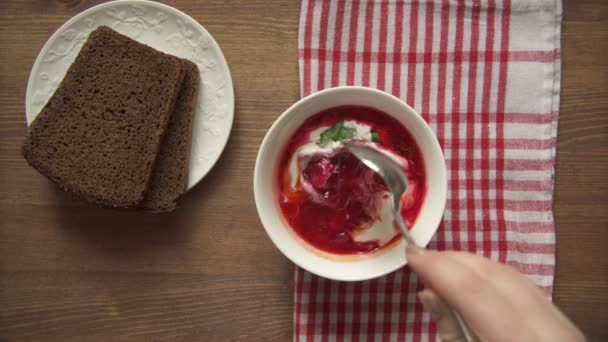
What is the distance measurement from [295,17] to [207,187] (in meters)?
0.60

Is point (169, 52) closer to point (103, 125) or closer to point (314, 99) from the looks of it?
point (103, 125)

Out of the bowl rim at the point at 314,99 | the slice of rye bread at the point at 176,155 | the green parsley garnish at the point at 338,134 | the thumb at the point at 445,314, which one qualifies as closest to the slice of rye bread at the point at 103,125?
the slice of rye bread at the point at 176,155

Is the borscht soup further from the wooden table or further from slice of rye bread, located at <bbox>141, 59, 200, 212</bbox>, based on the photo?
slice of rye bread, located at <bbox>141, 59, 200, 212</bbox>

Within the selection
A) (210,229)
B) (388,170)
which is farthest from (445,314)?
(210,229)

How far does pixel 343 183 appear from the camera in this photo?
1331mm

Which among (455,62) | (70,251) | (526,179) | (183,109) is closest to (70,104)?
(183,109)

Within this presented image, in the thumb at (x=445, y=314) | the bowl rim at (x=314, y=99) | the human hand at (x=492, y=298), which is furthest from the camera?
the bowl rim at (x=314, y=99)

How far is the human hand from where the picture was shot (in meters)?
1.02

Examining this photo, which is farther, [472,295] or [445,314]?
[445,314]

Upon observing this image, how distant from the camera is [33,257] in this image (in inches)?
62.2

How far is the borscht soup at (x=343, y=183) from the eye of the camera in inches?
52.2

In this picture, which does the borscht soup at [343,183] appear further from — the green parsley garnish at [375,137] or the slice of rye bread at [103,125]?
the slice of rye bread at [103,125]

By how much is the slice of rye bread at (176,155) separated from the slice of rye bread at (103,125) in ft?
0.12

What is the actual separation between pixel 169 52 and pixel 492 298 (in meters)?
1.13
